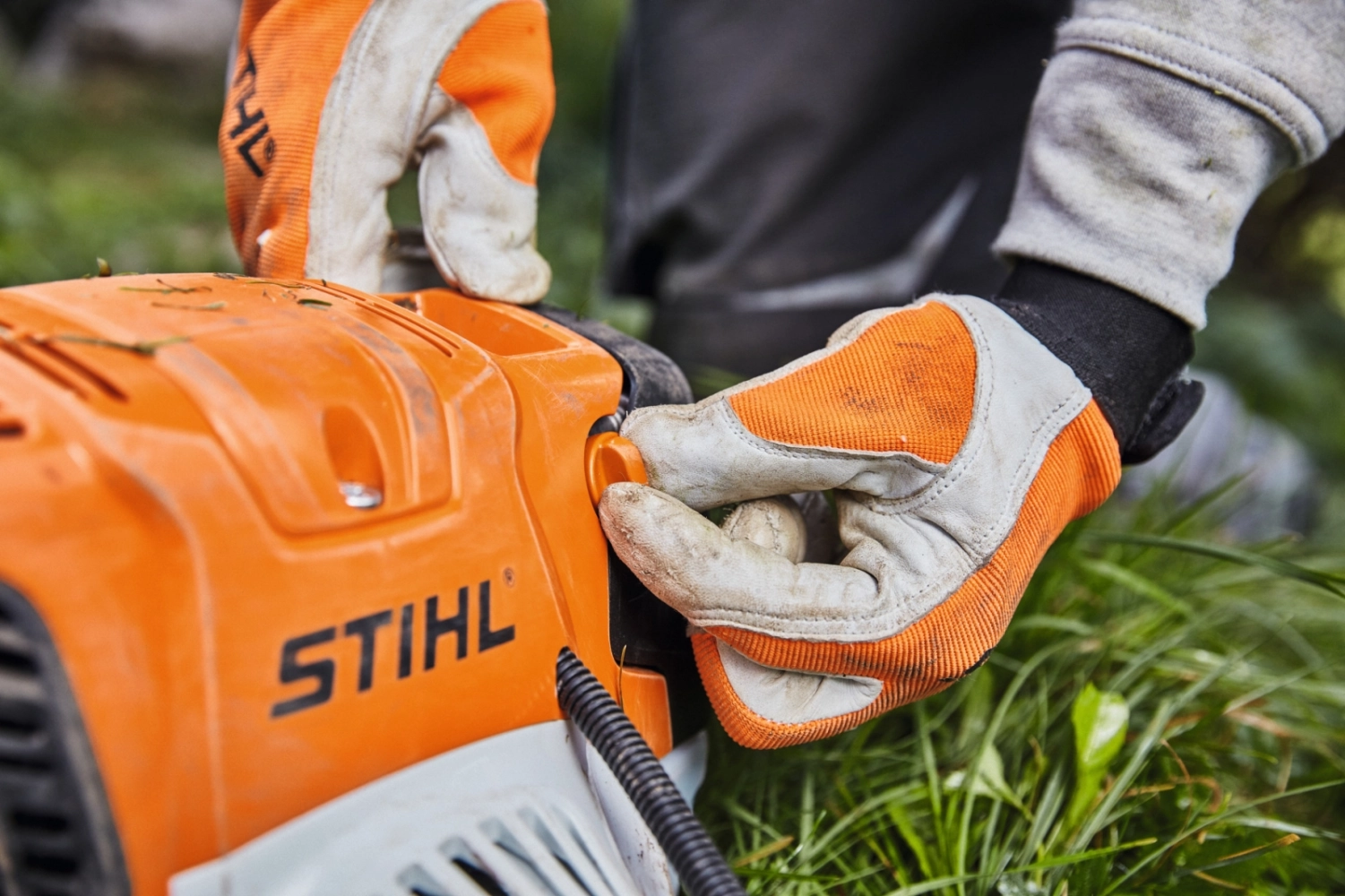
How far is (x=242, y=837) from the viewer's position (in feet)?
2.02

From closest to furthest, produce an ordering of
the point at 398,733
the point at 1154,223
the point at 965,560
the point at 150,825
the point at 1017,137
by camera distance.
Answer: the point at 150,825 → the point at 398,733 → the point at 965,560 → the point at 1154,223 → the point at 1017,137

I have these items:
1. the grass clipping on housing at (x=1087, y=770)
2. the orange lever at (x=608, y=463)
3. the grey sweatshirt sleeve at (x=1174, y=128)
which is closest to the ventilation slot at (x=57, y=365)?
the orange lever at (x=608, y=463)

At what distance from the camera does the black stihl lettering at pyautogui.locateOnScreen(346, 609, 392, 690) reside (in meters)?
0.67

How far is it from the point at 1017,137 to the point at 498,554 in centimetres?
162

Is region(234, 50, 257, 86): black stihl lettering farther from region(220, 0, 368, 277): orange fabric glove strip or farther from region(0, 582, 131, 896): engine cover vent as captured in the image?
region(0, 582, 131, 896): engine cover vent

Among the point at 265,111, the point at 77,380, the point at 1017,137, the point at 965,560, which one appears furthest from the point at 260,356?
the point at 1017,137

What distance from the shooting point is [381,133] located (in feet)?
3.53

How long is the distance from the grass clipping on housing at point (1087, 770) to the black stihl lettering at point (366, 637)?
52 centimetres

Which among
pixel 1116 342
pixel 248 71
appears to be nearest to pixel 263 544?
pixel 248 71

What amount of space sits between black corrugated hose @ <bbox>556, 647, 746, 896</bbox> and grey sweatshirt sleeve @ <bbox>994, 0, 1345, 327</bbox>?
0.74 m

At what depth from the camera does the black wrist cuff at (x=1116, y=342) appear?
991mm

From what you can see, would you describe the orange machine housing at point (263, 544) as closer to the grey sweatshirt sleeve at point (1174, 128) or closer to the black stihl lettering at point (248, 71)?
the black stihl lettering at point (248, 71)

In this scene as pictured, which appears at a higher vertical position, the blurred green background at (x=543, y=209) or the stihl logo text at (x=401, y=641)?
the stihl logo text at (x=401, y=641)

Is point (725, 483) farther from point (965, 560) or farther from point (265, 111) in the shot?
point (265, 111)
